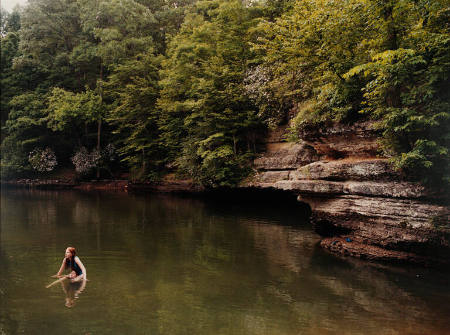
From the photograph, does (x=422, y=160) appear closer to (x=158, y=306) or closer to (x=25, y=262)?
(x=158, y=306)

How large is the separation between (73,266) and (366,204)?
8.90 metres

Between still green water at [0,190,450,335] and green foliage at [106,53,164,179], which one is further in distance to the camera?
green foliage at [106,53,164,179]

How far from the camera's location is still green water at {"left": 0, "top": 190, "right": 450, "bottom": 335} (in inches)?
249

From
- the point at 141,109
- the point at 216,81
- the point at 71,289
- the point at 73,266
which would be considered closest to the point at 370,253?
the point at 71,289

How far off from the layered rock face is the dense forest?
62cm

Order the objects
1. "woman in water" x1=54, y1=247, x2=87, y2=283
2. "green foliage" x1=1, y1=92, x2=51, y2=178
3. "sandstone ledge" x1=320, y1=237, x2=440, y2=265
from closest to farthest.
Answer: "woman in water" x1=54, y1=247, x2=87, y2=283 → "sandstone ledge" x1=320, y1=237, x2=440, y2=265 → "green foliage" x1=1, y1=92, x2=51, y2=178

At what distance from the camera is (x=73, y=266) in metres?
8.62

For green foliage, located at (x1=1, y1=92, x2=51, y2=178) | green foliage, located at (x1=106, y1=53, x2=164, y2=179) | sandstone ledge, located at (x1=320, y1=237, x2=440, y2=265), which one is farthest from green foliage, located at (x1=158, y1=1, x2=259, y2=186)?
green foliage, located at (x1=1, y1=92, x2=51, y2=178)

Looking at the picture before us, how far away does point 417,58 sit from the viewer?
865 cm

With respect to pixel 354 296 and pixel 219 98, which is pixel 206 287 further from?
pixel 219 98

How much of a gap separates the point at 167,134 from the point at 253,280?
21.9 meters

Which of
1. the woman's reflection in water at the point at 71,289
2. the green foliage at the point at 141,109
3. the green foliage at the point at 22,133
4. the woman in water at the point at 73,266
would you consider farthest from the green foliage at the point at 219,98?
the green foliage at the point at 22,133

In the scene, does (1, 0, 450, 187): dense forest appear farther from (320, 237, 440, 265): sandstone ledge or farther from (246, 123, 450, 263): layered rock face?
(320, 237, 440, 265): sandstone ledge

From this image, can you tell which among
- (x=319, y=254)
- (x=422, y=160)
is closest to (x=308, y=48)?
(x=422, y=160)
